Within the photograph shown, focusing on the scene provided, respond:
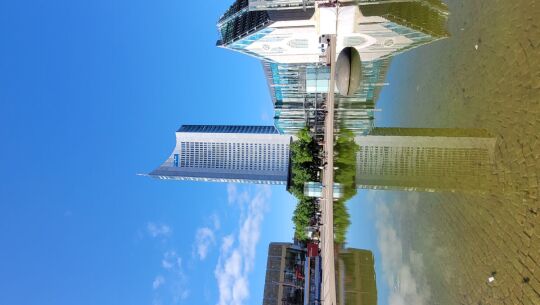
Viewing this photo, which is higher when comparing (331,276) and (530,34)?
(530,34)

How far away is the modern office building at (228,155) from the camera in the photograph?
53.5 metres

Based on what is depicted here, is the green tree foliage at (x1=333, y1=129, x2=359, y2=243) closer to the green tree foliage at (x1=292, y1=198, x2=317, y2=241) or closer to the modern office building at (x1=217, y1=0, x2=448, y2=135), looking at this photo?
the modern office building at (x1=217, y1=0, x2=448, y2=135)

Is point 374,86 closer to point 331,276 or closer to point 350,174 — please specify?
point 350,174

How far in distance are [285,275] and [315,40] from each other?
22.6m

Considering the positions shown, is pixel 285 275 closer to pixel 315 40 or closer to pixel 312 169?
pixel 312 169

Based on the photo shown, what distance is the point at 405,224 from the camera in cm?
3072

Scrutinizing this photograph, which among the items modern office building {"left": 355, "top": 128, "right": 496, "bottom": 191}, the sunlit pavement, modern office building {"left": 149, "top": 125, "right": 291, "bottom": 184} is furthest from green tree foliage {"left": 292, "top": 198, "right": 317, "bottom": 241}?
modern office building {"left": 149, "top": 125, "right": 291, "bottom": 184}

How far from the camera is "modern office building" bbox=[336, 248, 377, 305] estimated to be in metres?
25.8

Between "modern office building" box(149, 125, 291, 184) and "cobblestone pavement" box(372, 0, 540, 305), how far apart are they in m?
25.5

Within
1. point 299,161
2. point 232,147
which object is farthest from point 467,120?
point 232,147

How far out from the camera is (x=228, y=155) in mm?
56719

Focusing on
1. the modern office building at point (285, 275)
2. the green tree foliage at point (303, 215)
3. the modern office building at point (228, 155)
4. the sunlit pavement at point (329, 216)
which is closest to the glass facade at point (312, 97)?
the sunlit pavement at point (329, 216)

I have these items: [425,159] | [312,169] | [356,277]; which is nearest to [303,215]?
[312,169]

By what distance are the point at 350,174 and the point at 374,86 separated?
7658mm
